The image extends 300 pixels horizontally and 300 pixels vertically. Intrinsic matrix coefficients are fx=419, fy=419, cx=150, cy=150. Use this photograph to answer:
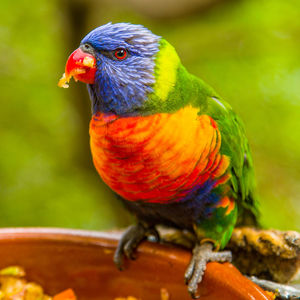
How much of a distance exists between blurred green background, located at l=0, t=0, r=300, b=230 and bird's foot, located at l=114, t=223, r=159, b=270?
130 cm

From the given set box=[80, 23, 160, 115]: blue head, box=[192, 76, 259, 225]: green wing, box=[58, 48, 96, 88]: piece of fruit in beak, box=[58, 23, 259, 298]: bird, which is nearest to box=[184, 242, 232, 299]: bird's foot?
Result: box=[58, 23, 259, 298]: bird

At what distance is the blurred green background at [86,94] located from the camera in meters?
2.87

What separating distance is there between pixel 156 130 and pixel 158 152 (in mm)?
69

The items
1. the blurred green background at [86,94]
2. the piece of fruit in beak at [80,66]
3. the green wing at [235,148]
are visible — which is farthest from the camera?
the blurred green background at [86,94]

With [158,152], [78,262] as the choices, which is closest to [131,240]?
[78,262]

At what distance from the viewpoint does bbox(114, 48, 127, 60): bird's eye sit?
1319 mm

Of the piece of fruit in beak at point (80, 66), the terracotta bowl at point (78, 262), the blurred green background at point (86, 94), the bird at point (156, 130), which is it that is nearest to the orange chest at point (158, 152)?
the bird at point (156, 130)

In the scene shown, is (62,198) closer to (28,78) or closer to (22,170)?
(22,170)

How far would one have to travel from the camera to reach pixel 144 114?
132cm

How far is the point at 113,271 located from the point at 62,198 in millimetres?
2375

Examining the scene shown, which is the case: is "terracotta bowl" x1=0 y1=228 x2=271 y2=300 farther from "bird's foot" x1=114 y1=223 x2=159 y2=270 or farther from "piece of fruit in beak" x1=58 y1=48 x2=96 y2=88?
"piece of fruit in beak" x1=58 y1=48 x2=96 y2=88

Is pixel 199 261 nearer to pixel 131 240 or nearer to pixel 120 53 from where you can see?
pixel 131 240

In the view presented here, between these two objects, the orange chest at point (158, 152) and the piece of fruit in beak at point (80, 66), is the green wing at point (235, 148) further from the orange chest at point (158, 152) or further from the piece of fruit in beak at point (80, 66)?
the piece of fruit in beak at point (80, 66)

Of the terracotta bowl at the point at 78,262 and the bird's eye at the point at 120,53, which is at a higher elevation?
the bird's eye at the point at 120,53
